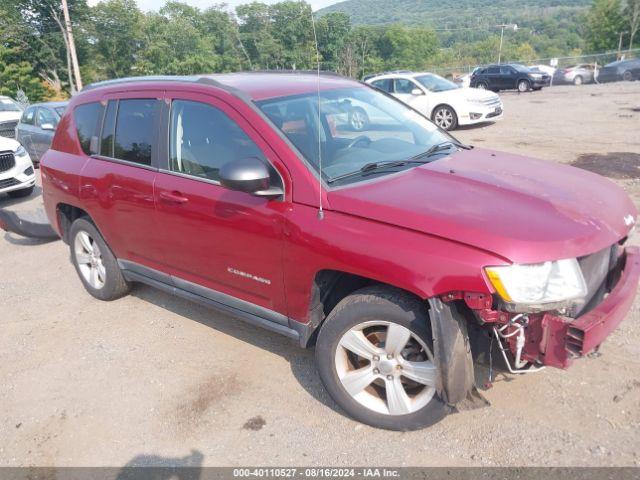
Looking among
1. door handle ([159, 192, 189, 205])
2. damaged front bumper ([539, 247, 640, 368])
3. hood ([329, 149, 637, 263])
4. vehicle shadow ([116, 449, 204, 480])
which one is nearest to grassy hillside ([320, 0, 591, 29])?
hood ([329, 149, 637, 263])

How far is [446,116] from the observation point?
46.0 ft

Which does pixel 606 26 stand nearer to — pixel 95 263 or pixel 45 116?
pixel 45 116

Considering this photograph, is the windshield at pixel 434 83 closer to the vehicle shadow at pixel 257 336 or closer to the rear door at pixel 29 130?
the rear door at pixel 29 130

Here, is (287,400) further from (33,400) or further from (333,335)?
(33,400)

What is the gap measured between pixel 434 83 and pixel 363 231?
12.9m

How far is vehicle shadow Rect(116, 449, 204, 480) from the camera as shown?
2.74 meters

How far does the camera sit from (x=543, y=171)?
10.7ft

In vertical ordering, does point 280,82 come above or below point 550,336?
above

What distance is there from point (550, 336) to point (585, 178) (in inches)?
50.3

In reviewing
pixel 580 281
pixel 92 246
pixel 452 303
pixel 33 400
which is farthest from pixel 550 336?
pixel 92 246

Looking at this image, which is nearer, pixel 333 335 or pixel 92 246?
pixel 333 335

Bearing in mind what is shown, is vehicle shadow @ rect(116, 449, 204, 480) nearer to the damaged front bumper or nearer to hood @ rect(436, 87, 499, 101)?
the damaged front bumper

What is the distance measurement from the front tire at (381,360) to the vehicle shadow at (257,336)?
269 mm

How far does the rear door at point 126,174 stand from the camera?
12.4 ft
